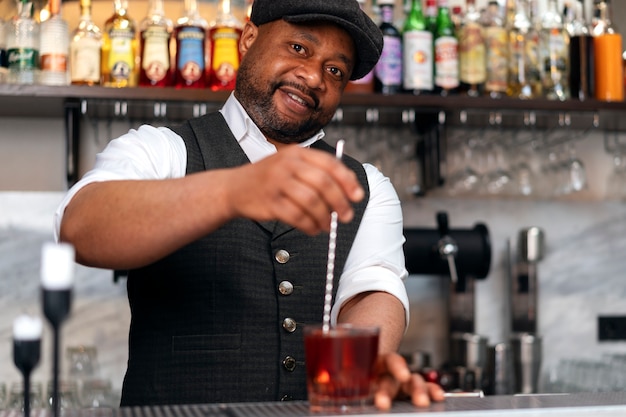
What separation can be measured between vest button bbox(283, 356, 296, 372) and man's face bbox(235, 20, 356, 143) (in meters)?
0.45

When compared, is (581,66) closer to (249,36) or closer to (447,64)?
(447,64)

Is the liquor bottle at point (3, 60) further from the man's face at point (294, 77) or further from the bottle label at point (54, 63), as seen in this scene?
the man's face at point (294, 77)

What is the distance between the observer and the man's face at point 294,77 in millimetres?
1749

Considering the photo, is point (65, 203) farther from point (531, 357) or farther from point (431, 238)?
point (531, 357)

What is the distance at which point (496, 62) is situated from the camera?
265 cm

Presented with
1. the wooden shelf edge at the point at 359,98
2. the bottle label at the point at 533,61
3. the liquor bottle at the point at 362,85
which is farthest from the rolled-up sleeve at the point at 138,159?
the bottle label at the point at 533,61

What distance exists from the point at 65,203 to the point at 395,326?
571 mm

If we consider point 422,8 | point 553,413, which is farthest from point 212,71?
point 553,413

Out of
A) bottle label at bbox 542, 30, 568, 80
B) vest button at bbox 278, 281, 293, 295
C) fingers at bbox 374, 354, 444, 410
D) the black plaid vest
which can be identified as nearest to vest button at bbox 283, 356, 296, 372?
the black plaid vest

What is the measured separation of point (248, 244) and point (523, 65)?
1372 millimetres

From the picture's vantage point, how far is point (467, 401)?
43.6 inches

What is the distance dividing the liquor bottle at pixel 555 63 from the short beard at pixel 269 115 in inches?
43.3

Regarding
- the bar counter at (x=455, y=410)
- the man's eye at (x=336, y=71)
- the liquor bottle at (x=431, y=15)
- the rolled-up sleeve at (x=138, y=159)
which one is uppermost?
the liquor bottle at (x=431, y=15)

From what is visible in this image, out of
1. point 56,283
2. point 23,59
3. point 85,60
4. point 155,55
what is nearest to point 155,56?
point 155,55
